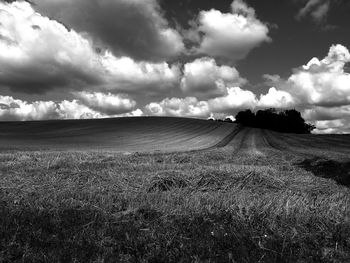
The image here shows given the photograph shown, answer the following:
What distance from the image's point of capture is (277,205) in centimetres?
643

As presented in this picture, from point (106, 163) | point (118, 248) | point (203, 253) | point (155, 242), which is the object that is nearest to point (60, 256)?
point (118, 248)

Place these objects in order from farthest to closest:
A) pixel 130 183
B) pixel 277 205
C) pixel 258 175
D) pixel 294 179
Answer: pixel 294 179 < pixel 258 175 < pixel 130 183 < pixel 277 205

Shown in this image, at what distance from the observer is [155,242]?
16.5 ft

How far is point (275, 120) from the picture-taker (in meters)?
90.1

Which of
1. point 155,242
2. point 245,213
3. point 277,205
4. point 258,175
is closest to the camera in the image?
point 155,242

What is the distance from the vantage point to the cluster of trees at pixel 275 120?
8956 cm

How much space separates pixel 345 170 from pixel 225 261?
34.2ft

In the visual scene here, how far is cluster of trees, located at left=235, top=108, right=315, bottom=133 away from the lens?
89562 millimetres

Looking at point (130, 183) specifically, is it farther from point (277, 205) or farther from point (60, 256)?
point (60, 256)

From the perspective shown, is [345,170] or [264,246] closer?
[264,246]

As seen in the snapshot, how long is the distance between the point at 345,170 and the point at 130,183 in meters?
8.54

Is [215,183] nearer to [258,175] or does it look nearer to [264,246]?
[258,175]

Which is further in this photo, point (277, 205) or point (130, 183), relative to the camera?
point (130, 183)

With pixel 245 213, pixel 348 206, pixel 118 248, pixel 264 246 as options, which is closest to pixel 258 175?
pixel 348 206
